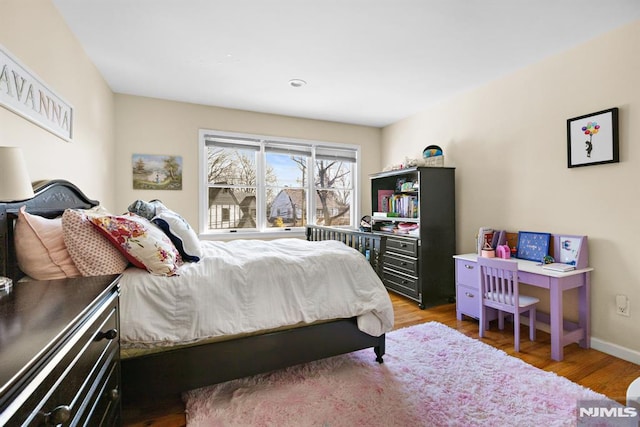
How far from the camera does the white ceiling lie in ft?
6.77

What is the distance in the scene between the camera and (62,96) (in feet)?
7.11

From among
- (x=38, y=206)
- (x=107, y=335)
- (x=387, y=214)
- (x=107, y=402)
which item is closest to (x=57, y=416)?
(x=107, y=335)

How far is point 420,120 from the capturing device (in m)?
4.21

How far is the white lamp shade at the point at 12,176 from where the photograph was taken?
1146mm

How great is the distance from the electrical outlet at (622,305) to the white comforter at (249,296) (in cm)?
183

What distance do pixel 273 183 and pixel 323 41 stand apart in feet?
7.49

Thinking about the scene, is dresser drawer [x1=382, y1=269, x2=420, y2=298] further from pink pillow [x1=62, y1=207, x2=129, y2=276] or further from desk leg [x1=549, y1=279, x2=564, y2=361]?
pink pillow [x1=62, y1=207, x2=129, y2=276]

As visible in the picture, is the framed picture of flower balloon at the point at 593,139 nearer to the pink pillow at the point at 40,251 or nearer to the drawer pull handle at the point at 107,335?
the drawer pull handle at the point at 107,335

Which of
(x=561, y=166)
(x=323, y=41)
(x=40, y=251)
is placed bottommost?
(x=40, y=251)

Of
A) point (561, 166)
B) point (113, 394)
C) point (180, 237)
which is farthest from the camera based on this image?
point (561, 166)

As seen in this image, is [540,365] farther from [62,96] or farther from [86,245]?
[62,96]

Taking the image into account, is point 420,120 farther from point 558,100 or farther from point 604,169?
point 604,169

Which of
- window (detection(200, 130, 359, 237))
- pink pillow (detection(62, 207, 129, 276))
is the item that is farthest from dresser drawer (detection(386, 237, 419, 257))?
pink pillow (detection(62, 207, 129, 276))

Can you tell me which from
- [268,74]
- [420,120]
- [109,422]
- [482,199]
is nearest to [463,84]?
[420,120]
